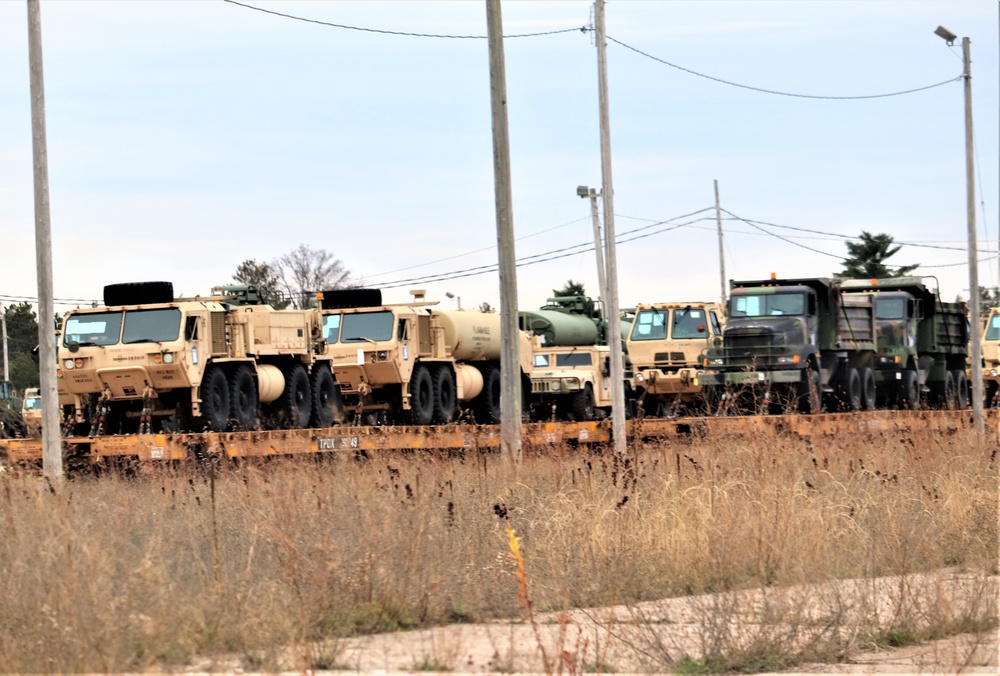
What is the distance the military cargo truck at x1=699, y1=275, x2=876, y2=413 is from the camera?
26.4m

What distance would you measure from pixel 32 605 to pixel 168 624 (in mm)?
950

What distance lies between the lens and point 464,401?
30156mm

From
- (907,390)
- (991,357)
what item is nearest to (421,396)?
(907,390)

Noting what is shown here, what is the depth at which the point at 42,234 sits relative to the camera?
15812mm

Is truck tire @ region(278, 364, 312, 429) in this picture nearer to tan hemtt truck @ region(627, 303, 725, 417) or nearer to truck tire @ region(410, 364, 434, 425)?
truck tire @ region(410, 364, 434, 425)

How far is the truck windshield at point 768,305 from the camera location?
1064 inches

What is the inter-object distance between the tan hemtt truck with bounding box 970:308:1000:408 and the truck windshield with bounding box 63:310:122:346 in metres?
20.1

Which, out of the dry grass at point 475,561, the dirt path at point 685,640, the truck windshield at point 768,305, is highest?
the truck windshield at point 768,305

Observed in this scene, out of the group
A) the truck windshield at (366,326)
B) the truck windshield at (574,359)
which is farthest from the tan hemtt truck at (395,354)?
the truck windshield at (574,359)

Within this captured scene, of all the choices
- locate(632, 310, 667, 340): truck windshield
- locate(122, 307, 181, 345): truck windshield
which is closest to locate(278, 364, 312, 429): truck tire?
locate(122, 307, 181, 345): truck windshield

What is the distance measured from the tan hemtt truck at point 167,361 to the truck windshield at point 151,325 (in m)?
0.02

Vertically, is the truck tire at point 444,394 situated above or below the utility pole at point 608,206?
below

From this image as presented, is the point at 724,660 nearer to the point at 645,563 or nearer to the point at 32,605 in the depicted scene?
the point at 645,563

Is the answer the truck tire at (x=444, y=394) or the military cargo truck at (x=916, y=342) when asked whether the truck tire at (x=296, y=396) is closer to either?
the truck tire at (x=444, y=394)
